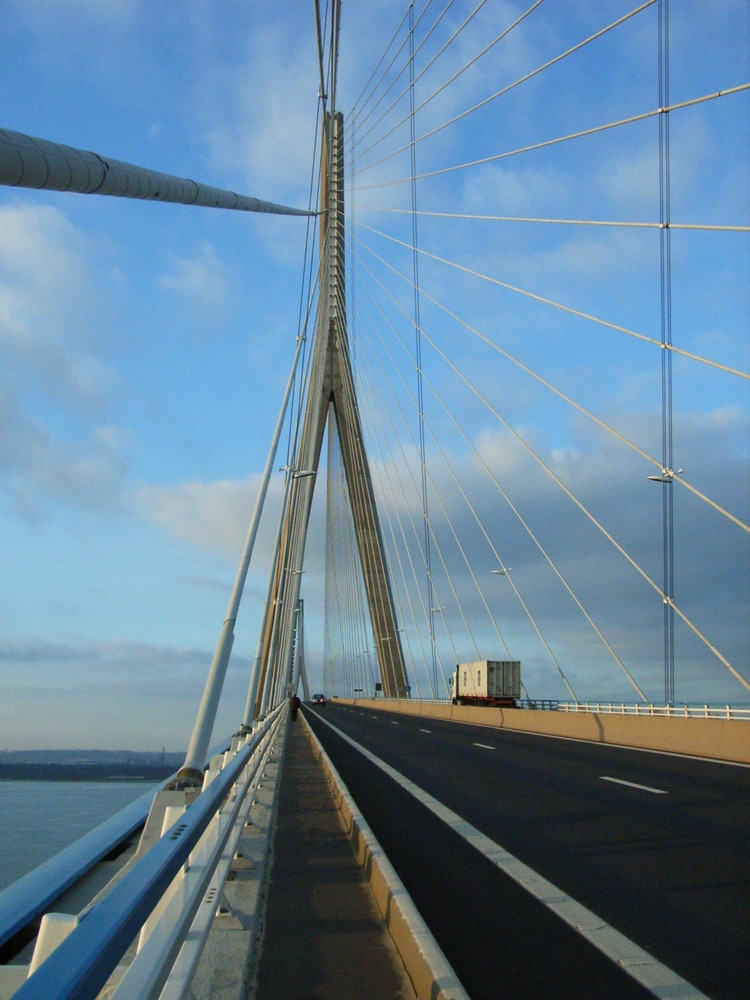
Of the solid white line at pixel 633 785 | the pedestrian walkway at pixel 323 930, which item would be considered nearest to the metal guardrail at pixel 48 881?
the pedestrian walkway at pixel 323 930

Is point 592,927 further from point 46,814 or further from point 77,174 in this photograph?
point 46,814

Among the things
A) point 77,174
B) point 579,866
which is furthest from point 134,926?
point 579,866

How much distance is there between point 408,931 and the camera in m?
4.80

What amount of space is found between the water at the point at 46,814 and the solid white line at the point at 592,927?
4.12 metres

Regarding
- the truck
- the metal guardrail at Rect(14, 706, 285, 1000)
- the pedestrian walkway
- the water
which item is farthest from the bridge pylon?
the metal guardrail at Rect(14, 706, 285, 1000)

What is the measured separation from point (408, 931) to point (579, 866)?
9.15ft

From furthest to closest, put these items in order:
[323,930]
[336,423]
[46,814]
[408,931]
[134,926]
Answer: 1. [336,423]
2. [46,814]
3. [323,930]
4. [408,931]
5. [134,926]

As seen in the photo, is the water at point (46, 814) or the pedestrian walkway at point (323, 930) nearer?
the pedestrian walkway at point (323, 930)

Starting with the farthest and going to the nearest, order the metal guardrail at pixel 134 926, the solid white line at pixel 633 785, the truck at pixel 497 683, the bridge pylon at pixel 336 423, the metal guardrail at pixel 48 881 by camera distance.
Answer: the truck at pixel 497 683 → the bridge pylon at pixel 336 423 → the solid white line at pixel 633 785 → the metal guardrail at pixel 48 881 → the metal guardrail at pixel 134 926

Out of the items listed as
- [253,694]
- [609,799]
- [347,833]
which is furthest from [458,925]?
[253,694]

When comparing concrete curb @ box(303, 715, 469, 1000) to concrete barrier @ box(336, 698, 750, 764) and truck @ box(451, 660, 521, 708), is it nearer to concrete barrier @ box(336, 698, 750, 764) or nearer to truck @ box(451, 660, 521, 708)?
concrete barrier @ box(336, 698, 750, 764)

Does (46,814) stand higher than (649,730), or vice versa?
(649,730)

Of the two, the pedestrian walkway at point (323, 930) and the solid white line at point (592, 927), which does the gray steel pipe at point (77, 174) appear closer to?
the pedestrian walkway at point (323, 930)

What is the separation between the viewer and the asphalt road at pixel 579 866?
4.64 meters
